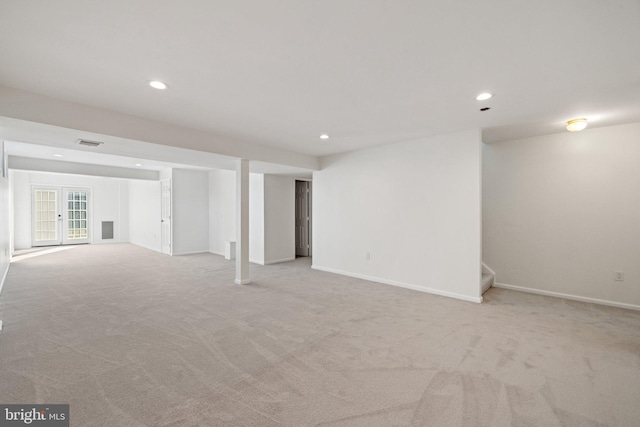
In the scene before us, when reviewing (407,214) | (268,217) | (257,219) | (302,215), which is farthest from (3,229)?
(407,214)

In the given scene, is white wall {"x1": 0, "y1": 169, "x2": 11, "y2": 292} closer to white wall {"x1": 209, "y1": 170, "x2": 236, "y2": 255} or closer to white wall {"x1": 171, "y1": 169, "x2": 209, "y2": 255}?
white wall {"x1": 171, "y1": 169, "x2": 209, "y2": 255}

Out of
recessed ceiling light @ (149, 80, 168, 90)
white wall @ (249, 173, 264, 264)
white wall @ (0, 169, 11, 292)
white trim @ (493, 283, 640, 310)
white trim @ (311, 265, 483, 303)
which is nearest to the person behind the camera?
recessed ceiling light @ (149, 80, 168, 90)

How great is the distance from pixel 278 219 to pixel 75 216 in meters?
8.28

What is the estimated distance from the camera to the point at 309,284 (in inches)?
198

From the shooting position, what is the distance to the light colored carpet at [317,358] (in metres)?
1.86

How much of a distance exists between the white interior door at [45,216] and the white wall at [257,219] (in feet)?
25.4

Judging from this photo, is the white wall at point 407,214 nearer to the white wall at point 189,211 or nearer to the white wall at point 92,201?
the white wall at point 189,211

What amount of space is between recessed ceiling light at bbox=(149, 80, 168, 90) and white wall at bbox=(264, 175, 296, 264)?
14.1 ft

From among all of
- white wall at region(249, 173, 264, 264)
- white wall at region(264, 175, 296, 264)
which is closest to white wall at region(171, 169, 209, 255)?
white wall at region(249, 173, 264, 264)

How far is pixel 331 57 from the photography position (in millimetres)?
2145

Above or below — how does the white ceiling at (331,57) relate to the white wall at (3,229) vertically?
above

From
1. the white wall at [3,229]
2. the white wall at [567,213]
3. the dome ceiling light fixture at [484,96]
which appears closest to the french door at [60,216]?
the white wall at [3,229]

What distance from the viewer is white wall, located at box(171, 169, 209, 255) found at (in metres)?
8.10

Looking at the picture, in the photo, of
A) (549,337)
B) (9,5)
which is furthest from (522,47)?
(9,5)
